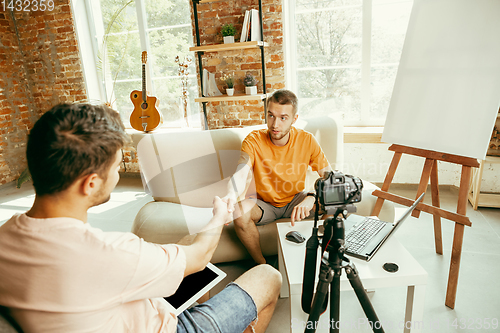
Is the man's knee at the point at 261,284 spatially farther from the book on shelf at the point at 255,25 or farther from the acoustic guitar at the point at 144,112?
the acoustic guitar at the point at 144,112

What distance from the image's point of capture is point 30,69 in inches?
162

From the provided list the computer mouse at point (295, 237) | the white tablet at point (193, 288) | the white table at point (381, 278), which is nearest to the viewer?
the white tablet at point (193, 288)

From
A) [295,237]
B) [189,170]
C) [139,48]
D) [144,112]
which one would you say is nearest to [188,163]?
[189,170]

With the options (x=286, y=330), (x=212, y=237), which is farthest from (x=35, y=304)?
(x=286, y=330)

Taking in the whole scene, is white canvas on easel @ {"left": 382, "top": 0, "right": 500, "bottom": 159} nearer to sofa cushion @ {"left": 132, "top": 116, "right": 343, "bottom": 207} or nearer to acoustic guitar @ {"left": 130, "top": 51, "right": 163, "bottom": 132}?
sofa cushion @ {"left": 132, "top": 116, "right": 343, "bottom": 207}

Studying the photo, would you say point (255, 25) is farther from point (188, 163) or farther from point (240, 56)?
point (188, 163)

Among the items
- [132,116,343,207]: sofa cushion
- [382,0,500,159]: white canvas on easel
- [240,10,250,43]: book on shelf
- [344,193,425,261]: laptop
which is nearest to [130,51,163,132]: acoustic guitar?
[240,10,250,43]: book on shelf

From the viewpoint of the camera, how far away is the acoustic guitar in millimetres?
3426

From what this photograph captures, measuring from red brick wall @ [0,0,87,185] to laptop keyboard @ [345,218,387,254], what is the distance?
156 inches

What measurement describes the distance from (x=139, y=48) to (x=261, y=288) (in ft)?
12.0

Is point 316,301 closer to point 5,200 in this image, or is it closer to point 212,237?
point 212,237

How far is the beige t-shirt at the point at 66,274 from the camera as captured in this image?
1.98ft

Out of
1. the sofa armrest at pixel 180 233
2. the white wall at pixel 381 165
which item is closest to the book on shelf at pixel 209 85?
the white wall at pixel 381 165

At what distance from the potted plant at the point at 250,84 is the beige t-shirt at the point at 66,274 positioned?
2550mm
